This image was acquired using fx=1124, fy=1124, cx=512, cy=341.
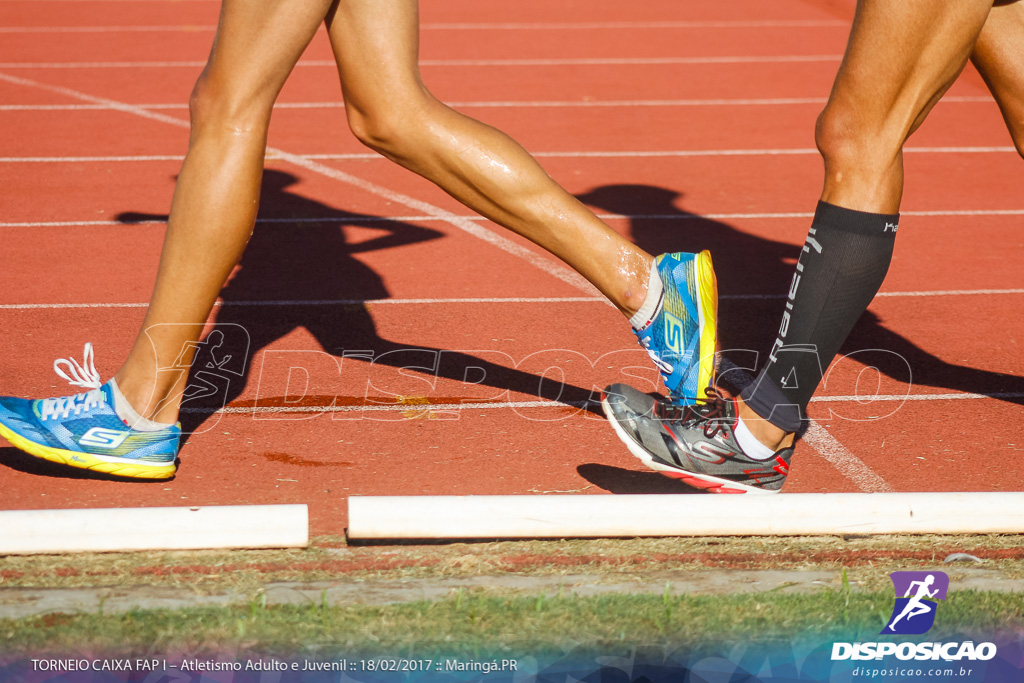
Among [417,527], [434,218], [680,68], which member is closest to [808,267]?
[417,527]

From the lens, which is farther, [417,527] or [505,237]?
[505,237]

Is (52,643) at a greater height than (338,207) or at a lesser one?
lesser

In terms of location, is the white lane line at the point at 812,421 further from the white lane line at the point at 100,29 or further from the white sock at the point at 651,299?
the white lane line at the point at 100,29

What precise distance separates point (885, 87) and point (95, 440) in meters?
1.98

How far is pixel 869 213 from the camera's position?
2465 mm

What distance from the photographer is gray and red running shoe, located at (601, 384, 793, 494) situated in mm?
2621

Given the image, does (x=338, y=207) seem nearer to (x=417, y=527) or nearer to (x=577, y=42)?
(x=417, y=527)

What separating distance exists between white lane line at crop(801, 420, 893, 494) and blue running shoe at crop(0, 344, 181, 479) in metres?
1.71

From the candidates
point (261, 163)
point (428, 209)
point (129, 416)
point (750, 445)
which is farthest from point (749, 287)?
point (129, 416)

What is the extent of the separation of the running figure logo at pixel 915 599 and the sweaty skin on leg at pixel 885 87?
2.58 ft

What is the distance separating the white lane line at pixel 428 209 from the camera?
474 centimetres

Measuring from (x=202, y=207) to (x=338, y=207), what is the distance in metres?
3.13

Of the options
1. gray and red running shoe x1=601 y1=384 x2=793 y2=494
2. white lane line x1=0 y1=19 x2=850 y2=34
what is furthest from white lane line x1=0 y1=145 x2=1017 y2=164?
white lane line x1=0 y1=19 x2=850 y2=34

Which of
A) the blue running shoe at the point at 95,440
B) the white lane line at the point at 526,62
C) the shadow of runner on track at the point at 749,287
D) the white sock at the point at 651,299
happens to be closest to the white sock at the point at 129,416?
the blue running shoe at the point at 95,440
